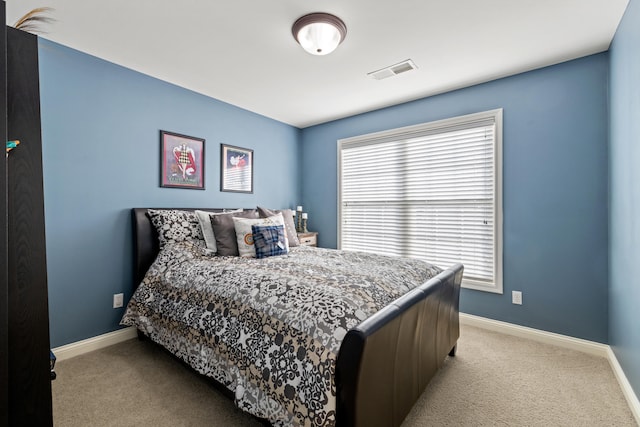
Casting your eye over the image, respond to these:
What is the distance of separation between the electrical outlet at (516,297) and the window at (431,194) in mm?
112

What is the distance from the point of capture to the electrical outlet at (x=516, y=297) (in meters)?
2.83

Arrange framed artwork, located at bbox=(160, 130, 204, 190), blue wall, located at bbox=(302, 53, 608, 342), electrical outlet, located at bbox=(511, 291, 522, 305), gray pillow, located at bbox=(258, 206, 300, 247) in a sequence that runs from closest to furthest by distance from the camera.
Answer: blue wall, located at bbox=(302, 53, 608, 342) < electrical outlet, located at bbox=(511, 291, 522, 305) < framed artwork, located at bbox=(160, 130, 204, 190) < gray pillow, located at bbox=(258, 206, 300, 247)

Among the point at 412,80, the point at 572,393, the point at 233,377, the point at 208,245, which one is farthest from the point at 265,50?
the point at 572,393

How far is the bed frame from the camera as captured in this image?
1183mm

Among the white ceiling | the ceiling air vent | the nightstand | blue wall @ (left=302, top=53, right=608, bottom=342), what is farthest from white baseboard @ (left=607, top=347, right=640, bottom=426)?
the nightstand

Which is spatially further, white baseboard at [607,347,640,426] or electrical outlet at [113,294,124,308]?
electrical outlet at [113,294,124,308]

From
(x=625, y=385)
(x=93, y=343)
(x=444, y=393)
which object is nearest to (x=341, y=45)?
(x=444, y=393)

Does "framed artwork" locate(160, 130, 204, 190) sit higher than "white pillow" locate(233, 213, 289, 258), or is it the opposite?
"framed artwork" locate(160, 130, 204, 190)

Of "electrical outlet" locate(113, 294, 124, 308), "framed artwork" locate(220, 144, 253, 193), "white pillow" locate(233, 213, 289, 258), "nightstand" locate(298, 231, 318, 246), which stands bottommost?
"electrical outlet" locate(113, 294, 124, 308)

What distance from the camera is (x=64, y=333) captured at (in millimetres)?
2375

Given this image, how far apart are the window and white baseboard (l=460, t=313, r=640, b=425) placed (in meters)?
0.33

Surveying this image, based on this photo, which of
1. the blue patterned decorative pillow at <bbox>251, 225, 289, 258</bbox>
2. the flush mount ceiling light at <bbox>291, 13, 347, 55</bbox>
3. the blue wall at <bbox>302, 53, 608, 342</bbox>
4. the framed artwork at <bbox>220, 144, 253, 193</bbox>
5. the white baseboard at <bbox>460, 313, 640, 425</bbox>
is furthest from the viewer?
the framed artwork at <bbox>220, 144, 253, 193</bbox>

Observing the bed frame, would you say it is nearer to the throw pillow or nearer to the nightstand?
the throw pillow

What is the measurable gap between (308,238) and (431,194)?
66.3 inches
